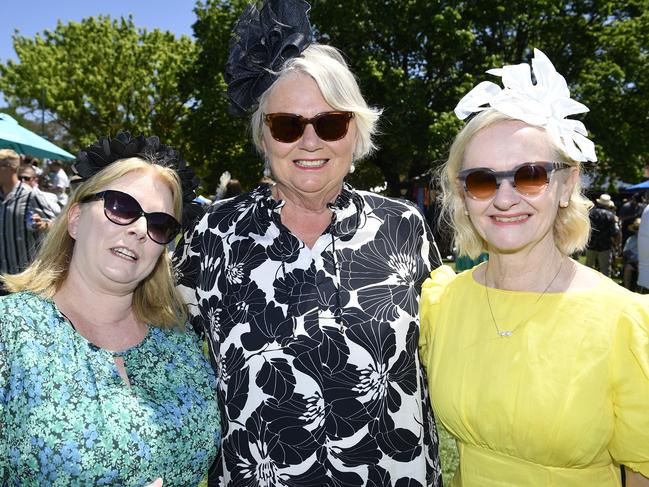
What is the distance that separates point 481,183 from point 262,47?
3.78ft

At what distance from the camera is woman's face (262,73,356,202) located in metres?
2.41

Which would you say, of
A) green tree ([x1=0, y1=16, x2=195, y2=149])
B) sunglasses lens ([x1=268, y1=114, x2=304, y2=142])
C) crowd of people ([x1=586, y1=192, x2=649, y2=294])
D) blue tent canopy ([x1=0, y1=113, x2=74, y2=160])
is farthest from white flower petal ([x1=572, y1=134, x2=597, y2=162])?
green tree ([x1=0, y1=16, x2=195, y2=149])

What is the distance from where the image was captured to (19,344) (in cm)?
187

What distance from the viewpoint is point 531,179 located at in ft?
6.47

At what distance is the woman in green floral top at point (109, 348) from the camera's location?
1814 millimetres

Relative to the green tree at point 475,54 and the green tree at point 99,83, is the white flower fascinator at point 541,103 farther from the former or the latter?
the green tree at point 99,83

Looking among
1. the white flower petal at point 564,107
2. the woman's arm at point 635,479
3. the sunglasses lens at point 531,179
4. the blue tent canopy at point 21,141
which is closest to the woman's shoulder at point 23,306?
the sunglasses lens at point 531,179

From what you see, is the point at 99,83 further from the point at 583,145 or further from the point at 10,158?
the point at 583,145

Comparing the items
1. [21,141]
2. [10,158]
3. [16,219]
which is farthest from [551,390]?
[21,141]

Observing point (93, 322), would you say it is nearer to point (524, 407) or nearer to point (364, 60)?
point (524, 407)

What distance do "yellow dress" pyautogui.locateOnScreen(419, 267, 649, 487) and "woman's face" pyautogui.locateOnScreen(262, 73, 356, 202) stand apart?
0.82 meters

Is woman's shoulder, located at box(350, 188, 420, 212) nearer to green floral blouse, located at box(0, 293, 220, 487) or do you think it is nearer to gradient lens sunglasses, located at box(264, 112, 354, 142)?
gradient lens sunglasses, located at box(264, 112, 354, 142)

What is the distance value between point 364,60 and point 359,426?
59.7ft

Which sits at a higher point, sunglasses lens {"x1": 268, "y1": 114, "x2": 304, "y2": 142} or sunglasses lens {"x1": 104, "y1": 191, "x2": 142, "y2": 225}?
sunglasses lens {"x1": 268, "y1": 114, "x2": 304, "y2": 142}
